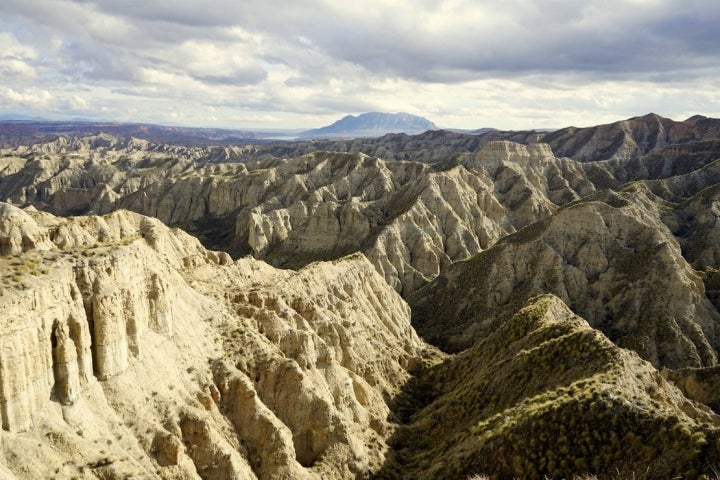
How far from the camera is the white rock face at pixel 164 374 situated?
2441 centimetres

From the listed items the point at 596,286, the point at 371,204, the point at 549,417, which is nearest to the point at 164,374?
the point at 549,417

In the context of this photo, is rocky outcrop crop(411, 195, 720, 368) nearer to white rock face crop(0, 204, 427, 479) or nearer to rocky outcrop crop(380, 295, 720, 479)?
rocky outcrop crop(380, 295, 720, 479)

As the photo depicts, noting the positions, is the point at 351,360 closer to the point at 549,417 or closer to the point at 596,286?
the point at 549,417

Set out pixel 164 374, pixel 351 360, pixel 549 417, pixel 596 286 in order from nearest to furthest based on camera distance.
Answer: pixel 164 374
pixel 549 417
pixel 351 360
pixel 596 286

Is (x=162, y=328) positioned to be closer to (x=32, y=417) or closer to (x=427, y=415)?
(x=32, y=417)

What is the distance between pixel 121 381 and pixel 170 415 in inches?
120

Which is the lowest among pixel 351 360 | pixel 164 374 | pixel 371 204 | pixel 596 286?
pixel 596 286

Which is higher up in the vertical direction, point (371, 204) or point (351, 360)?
point (371, 204)

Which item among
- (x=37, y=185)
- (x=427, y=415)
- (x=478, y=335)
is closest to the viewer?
(x=427, y=415)

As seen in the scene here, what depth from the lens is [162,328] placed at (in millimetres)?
33250

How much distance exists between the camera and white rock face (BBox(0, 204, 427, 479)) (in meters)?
24.4

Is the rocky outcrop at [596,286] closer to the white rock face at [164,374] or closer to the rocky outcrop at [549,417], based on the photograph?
the rocky outcrop at [549,417]

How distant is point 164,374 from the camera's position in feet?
103

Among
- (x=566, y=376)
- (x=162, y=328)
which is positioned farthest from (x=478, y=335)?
(x=162, y=328)
